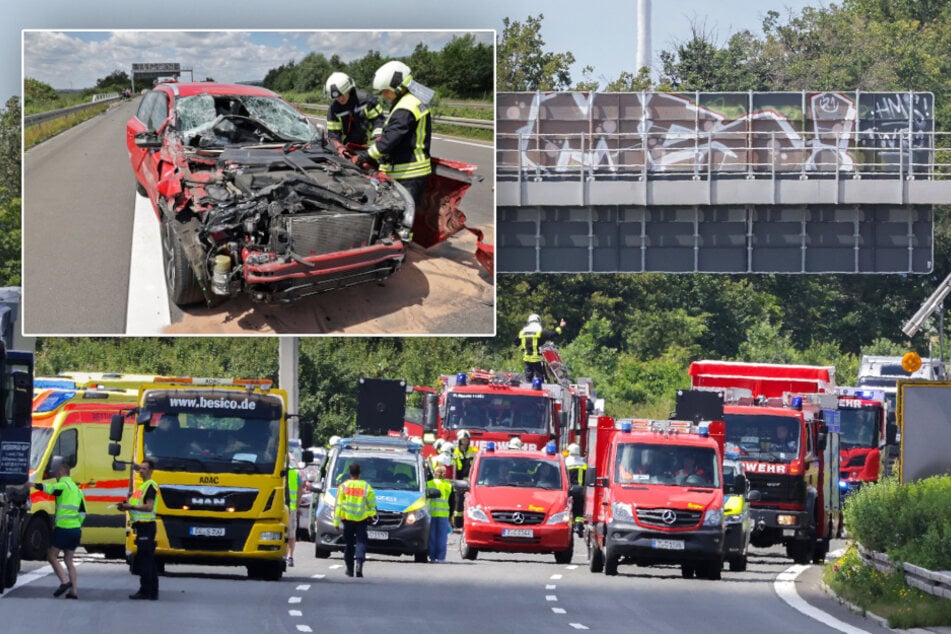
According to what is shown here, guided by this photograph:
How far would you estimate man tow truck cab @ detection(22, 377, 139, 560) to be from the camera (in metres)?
25.9

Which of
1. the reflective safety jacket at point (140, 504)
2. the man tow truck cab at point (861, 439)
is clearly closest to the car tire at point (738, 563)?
the reflective safety jacket at point (140, 504)

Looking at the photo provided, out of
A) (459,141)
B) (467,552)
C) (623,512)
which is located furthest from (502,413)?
(623,512)

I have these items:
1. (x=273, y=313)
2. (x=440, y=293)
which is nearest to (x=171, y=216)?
(x=273, y=313)

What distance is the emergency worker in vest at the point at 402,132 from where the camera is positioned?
30281mm

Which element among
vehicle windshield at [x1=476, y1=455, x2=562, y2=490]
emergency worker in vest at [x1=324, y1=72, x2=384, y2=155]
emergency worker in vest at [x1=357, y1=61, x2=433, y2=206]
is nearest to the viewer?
vehicle windshield at [x1=476, y1=455, x2=562, y2=490]

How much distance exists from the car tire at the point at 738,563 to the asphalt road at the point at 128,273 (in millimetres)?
8109

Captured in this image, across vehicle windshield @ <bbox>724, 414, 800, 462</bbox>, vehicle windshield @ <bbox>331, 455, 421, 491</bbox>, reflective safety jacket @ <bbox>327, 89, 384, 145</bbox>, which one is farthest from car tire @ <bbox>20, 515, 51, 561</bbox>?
vehicle windshield @ <bbox>724, 414, 800, 462</bbox>

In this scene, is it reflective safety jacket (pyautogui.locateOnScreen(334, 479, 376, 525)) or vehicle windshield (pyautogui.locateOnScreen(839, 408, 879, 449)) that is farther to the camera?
vehicle windshield (pyautogui.locateOnScreen(839, 408, 879, 449))

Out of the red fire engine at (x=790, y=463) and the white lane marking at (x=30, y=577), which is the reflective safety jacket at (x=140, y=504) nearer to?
the white lane marking at (x=30, y=577)

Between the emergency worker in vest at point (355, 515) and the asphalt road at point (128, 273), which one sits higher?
the asphalt road at point (128, 273)

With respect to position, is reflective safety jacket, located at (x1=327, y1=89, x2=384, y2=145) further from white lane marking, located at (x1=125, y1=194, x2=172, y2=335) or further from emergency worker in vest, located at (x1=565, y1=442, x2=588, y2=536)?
emergency worker in vest, located at (x1=565, y1=442, x2=588, y2=536)

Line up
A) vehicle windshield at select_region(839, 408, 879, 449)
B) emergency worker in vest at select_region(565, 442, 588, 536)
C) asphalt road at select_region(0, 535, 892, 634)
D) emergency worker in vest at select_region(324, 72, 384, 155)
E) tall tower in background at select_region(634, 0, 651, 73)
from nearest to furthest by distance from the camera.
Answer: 1. asphalt road at select_region(0, 535, 892, 634)
2. emergency worker in vest at select_region(565, 442, 588, 536)
3. emergency worker in vest at select_region(324, 72, 384, 155)
4. vehicle windshield at select_region(839, 408, 879, 449)
5. tall tower in background at select_region(634, 0, 651, 73)

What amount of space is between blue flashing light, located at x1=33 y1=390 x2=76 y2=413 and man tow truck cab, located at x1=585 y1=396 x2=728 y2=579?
21.9 ft

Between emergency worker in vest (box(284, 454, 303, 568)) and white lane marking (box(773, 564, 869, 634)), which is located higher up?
emergency worker in vest (box(284, 454, 303, 568))
